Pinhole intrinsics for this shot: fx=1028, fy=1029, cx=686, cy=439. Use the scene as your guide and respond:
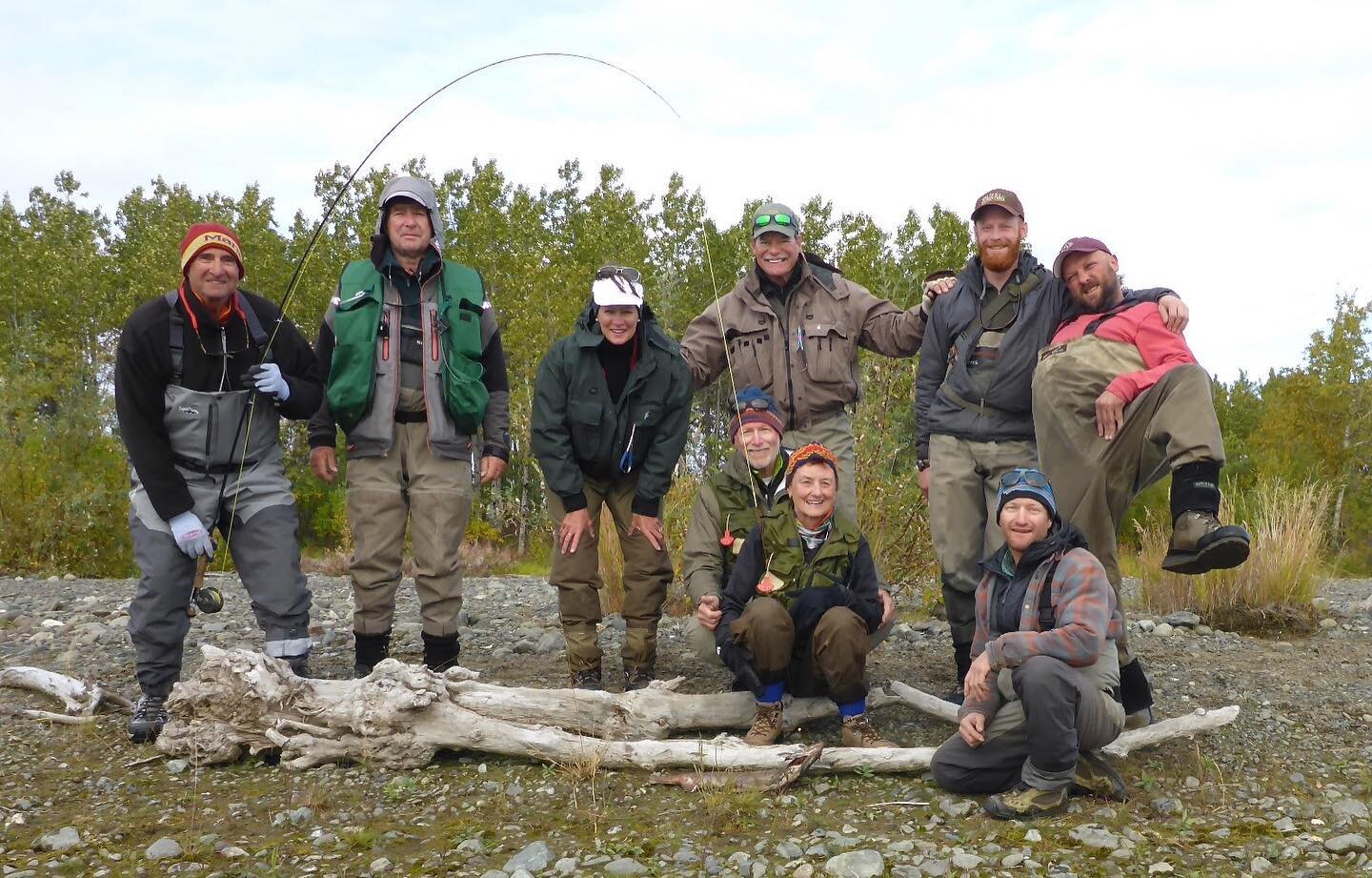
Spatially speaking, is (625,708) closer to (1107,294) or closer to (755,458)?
(755,458)

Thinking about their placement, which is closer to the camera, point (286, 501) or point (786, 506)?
point (786, 506)

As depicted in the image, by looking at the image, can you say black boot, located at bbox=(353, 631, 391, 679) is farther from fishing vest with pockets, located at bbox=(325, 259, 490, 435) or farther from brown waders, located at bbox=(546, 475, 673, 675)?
fishing vest with pockets, located at bbox=(325, 259, 490, 435)

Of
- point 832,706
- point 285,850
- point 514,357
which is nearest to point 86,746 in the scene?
point 285,850

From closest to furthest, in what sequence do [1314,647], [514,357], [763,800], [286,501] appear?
[763,800] → [286,501] → [1314,647] → [514,357]

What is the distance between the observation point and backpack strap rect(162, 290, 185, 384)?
191 inches

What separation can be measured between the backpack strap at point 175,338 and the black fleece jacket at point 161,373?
0.01 m

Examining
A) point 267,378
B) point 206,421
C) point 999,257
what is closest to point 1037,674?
point 999,257

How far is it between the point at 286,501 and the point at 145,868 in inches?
80.4

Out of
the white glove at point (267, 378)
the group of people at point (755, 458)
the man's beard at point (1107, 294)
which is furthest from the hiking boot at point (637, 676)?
the man's beard at point (1107, 294)

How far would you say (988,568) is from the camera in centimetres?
419

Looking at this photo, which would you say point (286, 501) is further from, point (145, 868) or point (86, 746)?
point (145, 868)

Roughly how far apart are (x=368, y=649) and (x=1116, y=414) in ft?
13.0

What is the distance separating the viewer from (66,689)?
5523mm

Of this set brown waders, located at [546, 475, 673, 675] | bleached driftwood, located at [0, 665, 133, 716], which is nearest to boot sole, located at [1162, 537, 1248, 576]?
brown waders, located at [546, 475, 673, 675]
